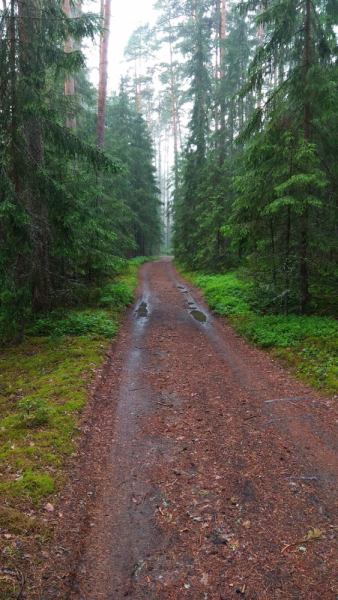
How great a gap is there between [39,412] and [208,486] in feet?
9.38

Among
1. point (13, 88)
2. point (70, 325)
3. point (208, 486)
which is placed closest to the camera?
point (208, 486)

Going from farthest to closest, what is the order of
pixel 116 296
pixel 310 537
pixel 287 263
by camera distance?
pixel 116 296, pixel 287 263, pixel 310 537

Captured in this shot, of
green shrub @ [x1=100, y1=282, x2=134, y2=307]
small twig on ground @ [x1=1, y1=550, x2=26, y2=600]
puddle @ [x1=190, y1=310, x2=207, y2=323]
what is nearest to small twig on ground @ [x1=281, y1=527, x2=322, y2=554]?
small twig on ground @ [x1=1, y1=550, x2=26, y2=600]

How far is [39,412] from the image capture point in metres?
5.23

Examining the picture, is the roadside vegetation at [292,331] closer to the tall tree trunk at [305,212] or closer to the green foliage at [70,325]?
the tall tree trunk at [305,212]

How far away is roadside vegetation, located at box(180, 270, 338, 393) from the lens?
702cm

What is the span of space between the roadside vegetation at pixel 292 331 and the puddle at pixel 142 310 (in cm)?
271

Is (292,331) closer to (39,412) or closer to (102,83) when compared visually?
(39,412)

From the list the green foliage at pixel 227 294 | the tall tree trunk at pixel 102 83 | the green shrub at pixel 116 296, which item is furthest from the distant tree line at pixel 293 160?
the tall tree trunk at pixel 102 83

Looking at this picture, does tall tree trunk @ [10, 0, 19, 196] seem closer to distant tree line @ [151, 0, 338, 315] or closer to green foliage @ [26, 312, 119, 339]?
green foliage @ [26, 312, 119, 339]

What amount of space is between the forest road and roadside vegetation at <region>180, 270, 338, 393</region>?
50 centimetres

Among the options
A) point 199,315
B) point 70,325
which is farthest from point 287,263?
point 70,325

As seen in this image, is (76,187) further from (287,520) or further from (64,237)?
(287,520)

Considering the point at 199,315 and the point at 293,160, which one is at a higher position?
the point at 293,160
